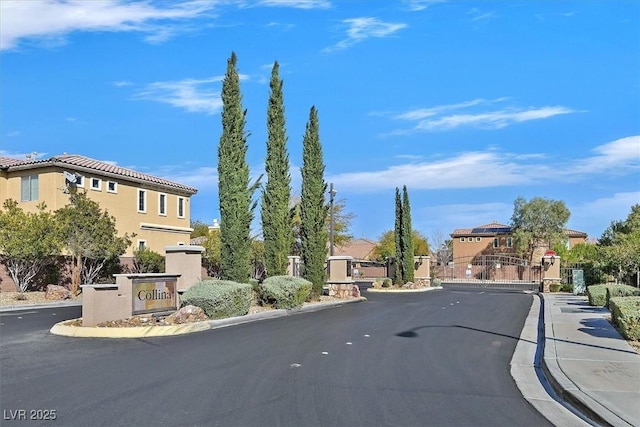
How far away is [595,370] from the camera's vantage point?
10227mm

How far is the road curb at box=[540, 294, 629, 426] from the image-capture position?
7301 millimetres

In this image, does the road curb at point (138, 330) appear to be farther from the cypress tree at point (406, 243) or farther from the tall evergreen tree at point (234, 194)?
the cypress tree at point (406, 243)

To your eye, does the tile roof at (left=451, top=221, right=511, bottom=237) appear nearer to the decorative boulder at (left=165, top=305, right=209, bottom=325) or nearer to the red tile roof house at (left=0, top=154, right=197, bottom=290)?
the red tile roof house at (left=0, top=154, right=197, bottom=290)

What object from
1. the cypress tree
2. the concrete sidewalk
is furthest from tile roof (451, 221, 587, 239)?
the concrete sidewalk

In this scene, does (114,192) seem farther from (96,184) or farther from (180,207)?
(180,207)

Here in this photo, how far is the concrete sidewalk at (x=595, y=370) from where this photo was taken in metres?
7.68

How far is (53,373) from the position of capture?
9.89m

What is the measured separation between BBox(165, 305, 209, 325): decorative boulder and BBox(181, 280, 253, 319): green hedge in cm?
22

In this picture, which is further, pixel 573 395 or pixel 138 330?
pixel 138 330

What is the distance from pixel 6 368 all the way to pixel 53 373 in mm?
1071

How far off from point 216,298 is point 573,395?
36.7 feet

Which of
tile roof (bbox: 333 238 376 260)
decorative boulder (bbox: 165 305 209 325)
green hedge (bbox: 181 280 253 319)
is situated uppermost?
tile roof (bbox: 333 238 376 260)

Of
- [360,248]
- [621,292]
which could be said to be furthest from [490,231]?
[621,292]

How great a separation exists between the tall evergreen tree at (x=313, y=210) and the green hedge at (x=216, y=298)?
921 centimetres
